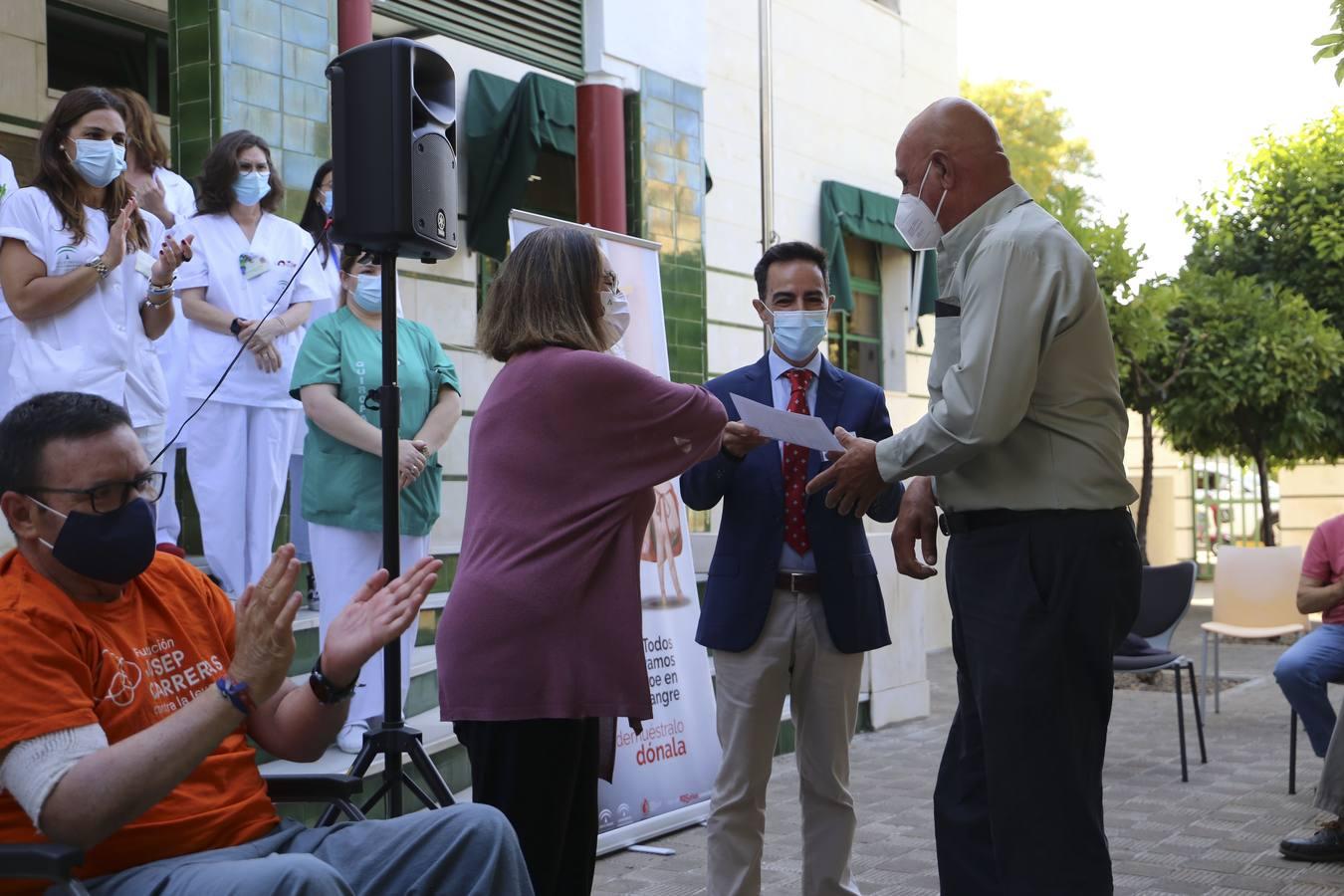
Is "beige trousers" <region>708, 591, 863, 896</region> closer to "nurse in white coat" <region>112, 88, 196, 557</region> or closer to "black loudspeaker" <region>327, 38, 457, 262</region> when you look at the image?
"black loudspeaker" <region>327, 38, 457, 262</region>

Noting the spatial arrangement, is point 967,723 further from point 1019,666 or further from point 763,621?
point 763,621

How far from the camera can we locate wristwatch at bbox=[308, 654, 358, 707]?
2.63m

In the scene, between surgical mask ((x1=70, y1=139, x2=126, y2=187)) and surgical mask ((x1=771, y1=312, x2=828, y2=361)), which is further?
surgical mask ((x1=70, y1=139, x2=126, y2=187))

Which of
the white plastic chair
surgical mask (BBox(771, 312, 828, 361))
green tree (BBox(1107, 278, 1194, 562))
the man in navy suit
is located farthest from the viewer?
green tree (BBox(1107, 278, 1194, 562))

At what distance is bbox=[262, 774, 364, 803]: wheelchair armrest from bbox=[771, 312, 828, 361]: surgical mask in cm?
198

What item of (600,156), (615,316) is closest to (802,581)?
(615,316)

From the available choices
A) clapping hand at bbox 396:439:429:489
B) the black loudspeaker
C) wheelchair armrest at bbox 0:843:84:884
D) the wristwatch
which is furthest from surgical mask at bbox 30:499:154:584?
clapping hand at bbox 396:439:429:489

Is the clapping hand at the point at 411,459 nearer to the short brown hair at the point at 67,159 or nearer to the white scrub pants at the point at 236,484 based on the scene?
the white scrub pants at the point at 236,484

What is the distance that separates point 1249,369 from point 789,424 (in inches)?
509

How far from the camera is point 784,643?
397 centimetres

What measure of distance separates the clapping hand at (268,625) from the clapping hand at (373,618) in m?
0.18

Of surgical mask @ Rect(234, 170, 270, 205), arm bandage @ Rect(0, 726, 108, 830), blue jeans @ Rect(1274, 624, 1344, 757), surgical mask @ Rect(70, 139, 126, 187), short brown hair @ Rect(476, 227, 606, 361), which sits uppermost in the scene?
surgical mask @ Rect(234, 170, 270, 205)

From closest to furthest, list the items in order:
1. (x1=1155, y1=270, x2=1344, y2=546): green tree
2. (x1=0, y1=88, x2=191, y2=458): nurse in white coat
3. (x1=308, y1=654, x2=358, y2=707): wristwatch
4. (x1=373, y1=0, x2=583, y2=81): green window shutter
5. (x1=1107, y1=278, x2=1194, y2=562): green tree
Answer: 1. (x1=308, y1=654, x2=358, y2=707): wristwatch
2. (x1=0, y1=88, x2=191, y2=458): nurse in white coat
3. (x1=373, y1=0, x2=583, y2=81): green window shutter
4. (x1=1107, y1=278, x2=1194, y2=562): green tree
5. (x1=1155, y1=270, x2=1344, y2=546): green tree

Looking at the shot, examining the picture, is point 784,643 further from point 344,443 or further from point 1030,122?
point 1030,122
